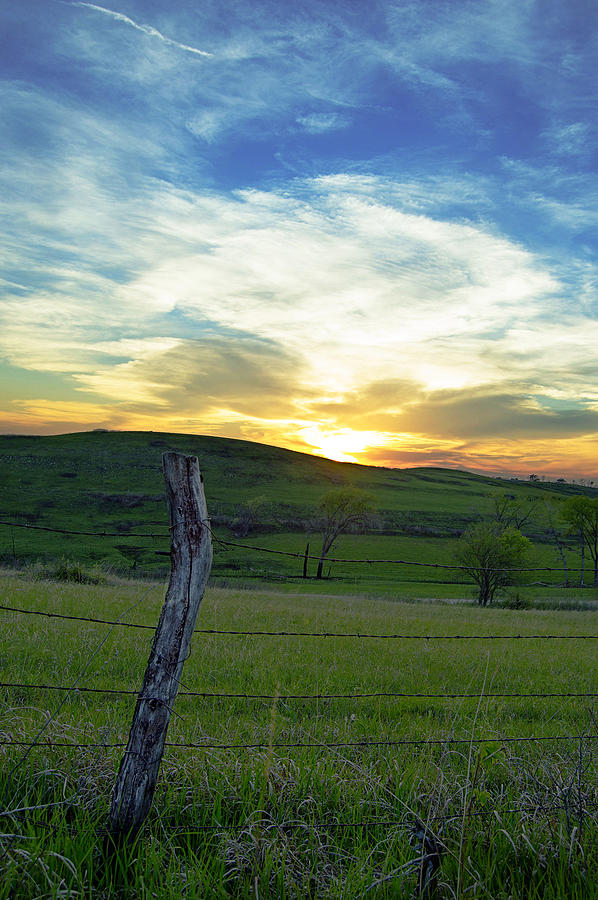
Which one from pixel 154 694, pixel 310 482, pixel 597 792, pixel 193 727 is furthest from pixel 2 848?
pixel 310 482

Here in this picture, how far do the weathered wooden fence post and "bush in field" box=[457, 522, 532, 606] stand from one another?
51.8m

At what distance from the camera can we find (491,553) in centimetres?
5653

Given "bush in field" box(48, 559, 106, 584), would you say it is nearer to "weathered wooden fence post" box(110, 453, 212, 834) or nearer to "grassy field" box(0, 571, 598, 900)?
"grassy field" box(0, 571, 598, 900)

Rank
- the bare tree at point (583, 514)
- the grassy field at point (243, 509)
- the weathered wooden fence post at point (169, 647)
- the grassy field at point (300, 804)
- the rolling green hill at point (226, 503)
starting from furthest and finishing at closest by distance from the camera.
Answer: the bare tree at point (583, 514) < the rolling green hill at point (226, 503) < the grassy field at point (243, 509) < the weathered wooden fence post at point (169, 647) < the grassy field at point (300, 804)

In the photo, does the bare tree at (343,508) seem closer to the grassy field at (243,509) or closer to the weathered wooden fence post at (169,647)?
the grassy field at (243,509)

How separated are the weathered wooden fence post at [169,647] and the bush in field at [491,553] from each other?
5185cm

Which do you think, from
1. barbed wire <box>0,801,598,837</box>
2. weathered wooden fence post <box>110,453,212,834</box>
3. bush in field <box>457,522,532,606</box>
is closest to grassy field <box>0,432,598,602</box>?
bush in field <box>457,522,532,606</box>

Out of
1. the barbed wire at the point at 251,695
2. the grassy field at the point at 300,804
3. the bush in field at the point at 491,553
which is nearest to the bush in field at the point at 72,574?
the grassy field at the point at 300,804

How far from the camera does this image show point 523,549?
58.1m

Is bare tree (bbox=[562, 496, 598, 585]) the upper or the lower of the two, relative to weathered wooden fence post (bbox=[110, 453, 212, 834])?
lower

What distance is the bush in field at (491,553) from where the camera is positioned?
53.1 metres

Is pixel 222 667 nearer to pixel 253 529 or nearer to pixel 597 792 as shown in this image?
pixel 597 792

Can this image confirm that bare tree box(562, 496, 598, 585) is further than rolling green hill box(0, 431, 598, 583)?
Yes

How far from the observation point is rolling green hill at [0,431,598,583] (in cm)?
7306
